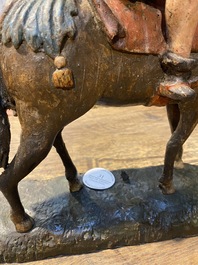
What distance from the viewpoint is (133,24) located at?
808 millimetres

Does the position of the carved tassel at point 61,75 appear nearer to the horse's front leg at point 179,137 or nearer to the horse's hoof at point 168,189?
the horse's front leg at point 179,137

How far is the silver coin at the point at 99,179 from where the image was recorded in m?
1.21

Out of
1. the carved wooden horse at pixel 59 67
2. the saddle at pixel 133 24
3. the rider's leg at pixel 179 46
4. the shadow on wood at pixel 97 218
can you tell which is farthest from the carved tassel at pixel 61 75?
the shadow on wood at pixel 97 218

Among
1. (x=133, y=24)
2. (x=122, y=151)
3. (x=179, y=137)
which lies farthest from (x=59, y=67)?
(x=122, y=151)

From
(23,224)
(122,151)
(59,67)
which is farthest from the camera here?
(122,151)

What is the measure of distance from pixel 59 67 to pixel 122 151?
0.85m

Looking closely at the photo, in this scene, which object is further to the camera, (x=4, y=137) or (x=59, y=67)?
(x=4, y=137)

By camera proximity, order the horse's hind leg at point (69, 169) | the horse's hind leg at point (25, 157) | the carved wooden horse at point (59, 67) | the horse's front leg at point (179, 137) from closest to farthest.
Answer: the carved wooden horse at point (59, 67)
the horse's hind leg at point (25, 157)
the horse's front leg at point (179, 137)
the horse's hind leg at point (69, 169)

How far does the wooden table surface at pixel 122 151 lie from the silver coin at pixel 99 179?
0.54ft

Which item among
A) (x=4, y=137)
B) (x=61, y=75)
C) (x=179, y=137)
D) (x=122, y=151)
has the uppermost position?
(x=61, y=75)

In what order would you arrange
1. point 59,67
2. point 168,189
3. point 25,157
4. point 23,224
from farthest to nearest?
point 168,189 → point 23,224 → point 25,157 → point 59,67

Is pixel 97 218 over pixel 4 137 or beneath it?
beneath

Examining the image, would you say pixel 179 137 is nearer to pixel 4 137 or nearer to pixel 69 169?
pixel 69 169

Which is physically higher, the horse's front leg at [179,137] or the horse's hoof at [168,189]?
the horse's front leg at [179,137]
